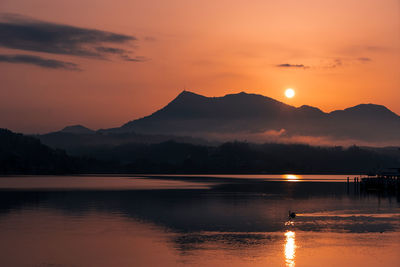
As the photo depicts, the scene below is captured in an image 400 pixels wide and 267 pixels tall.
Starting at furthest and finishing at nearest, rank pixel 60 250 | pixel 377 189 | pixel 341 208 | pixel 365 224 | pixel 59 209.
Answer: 1. pixel 377 189
2. pixel 341 208
3. pixel 59 209
4. pixel 365 224
5. pixel 60 250

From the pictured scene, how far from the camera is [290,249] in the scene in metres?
49.3

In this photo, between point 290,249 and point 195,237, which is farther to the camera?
point 195,237

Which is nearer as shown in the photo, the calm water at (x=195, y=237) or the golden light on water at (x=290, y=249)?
the golden light on water at (x=290, y=249)

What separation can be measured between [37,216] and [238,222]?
25931 mm

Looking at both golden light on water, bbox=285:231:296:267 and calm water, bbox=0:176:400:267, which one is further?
calm water, bbox=0:176:400:267

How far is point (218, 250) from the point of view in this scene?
159ft

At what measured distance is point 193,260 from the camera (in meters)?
44.2

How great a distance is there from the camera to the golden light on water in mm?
43450

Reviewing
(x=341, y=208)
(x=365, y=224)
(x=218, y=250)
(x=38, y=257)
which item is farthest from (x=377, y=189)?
(x=38, y=257)

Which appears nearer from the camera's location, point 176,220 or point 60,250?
point 60,250

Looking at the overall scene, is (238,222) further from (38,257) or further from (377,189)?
(377,189)

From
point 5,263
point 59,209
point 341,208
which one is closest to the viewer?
point 5,263

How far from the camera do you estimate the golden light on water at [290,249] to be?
4345cm

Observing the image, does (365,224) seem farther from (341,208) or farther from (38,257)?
(38,257)
